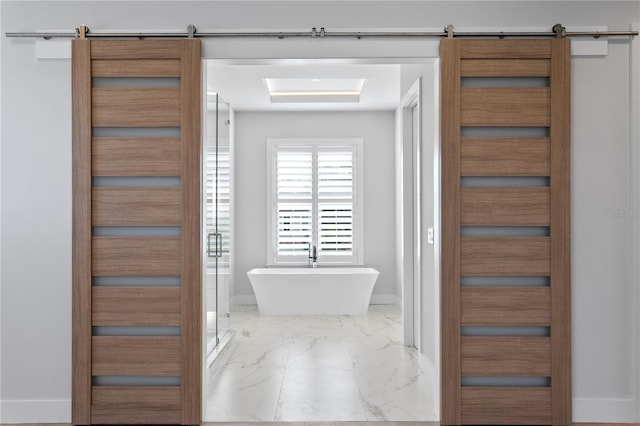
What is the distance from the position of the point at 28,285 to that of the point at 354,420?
221 cm

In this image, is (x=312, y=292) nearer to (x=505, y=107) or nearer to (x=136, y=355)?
(x=136, y=355)

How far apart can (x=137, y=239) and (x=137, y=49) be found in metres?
1.15

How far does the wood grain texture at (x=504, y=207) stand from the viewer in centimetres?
307

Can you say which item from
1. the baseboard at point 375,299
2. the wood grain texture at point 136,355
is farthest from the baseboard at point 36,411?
the baseboard at point 375,299

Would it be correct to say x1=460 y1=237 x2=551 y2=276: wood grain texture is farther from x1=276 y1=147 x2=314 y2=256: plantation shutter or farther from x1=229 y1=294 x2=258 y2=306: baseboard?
x1=229 y1=294 x2=258 y2=306: baseboard

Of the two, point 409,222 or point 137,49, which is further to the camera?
point 409,222

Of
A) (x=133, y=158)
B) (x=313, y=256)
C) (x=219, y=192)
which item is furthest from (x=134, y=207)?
(x=313, y=256)

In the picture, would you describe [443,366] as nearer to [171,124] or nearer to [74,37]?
[171,124]

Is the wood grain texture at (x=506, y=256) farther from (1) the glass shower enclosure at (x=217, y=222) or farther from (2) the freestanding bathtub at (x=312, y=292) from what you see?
(2) the freestanding bathtub at (x=312, y=292)

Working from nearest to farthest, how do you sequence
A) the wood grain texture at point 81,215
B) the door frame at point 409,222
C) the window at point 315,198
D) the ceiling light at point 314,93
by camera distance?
the wood grain texture at point 81,215 → the door frame at point 409,222 → the ceiling light at point 314,93 → the window at point 315,198

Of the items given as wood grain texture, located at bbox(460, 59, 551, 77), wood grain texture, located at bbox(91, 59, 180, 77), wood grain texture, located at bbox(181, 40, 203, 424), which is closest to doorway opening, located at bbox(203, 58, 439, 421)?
wood grain texture, located at bbox(181, 40, 203, 424)

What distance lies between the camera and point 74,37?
3.12 metres

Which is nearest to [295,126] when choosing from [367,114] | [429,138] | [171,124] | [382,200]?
[367,114]

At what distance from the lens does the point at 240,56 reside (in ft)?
10.3
